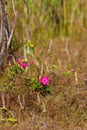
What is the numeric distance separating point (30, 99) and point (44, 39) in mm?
1598

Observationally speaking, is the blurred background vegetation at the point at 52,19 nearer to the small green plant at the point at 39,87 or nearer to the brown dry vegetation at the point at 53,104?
the brown dry vegetation at the point at 53,104

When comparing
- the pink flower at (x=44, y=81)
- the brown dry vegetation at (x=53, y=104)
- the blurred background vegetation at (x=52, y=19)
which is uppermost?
the blurred background vegetation at (x=52, y=19)

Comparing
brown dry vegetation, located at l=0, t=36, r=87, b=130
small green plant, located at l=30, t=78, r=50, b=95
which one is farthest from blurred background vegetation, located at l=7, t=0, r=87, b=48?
small green plant, located at l=30, t=78, r=50, b=95

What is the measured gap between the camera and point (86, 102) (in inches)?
116


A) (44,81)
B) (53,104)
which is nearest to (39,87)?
(44,81)

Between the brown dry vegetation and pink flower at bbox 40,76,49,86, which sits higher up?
pink flower at bbox 40,76,49,86

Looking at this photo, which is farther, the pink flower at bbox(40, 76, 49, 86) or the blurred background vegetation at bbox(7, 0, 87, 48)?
the blurred background vegetation at bbox(7, 0, 87, 48)

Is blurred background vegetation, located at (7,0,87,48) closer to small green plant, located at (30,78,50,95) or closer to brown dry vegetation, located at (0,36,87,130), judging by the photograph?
brown dry vegetation, located at (0,36,87,130)

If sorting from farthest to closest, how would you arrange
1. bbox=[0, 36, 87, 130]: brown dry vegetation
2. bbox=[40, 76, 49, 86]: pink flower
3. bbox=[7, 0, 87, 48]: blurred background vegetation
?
bbox=[7, 0, 87, 48]: blurred background vegetation
bbox=[40, 76, 49, 86]: pink flower
bbox=[0, 36, 87, 130]: brown dry vegetation

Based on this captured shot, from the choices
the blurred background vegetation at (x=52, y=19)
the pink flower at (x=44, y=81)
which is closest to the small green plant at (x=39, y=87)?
the pink flower at (x=44, y=81)

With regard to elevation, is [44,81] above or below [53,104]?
above

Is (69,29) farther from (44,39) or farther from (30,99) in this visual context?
(30,99)

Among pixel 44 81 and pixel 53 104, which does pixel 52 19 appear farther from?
pixel 53 104

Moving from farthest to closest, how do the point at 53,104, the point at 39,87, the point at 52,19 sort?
the point at 52,19, the point at 39,87, the point at 53,104
